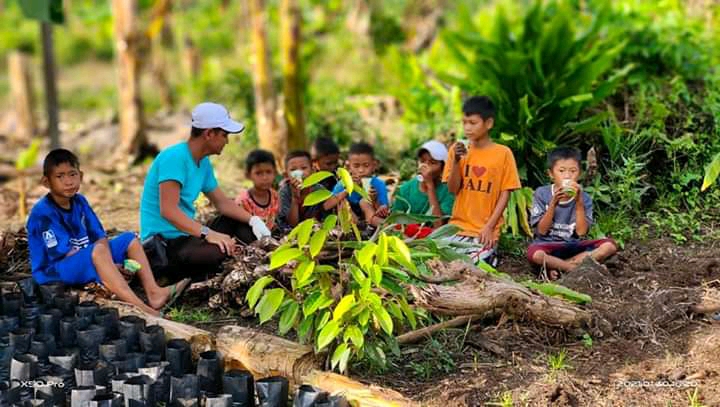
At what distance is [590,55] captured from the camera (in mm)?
7438

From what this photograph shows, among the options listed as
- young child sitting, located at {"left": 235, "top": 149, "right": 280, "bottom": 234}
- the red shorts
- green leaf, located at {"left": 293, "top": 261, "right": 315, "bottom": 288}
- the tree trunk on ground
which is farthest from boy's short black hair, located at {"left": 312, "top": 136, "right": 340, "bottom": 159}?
the tree trunk on ground

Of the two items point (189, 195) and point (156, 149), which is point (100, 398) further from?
point (156, 149)

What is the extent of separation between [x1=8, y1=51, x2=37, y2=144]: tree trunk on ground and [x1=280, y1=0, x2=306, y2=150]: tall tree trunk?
850 centimetres

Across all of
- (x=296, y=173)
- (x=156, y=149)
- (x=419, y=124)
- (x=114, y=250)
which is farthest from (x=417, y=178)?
(x=156, y=149)

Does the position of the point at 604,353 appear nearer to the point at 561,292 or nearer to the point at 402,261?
the point at 561,292

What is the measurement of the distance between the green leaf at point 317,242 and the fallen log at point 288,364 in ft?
1.64

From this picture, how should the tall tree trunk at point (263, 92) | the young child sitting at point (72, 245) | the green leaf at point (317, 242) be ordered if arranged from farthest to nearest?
the tall tree trunk at point (263, 92) → the young child sitting at point (72, 245) → the green leaf at point (317, 242)

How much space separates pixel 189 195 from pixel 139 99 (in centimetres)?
650

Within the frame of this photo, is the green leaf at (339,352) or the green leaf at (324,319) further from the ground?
the green leaf at (324,319)

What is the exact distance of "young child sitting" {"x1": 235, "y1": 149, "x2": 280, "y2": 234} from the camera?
587 cm

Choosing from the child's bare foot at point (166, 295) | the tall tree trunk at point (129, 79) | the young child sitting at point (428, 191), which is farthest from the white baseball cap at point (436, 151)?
the tall tree trunk at point (129, 79)

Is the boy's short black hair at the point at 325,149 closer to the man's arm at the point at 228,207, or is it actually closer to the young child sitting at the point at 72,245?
the man's arm at the point at 228,207

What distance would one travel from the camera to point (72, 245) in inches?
207

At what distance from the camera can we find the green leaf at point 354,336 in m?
3.90
